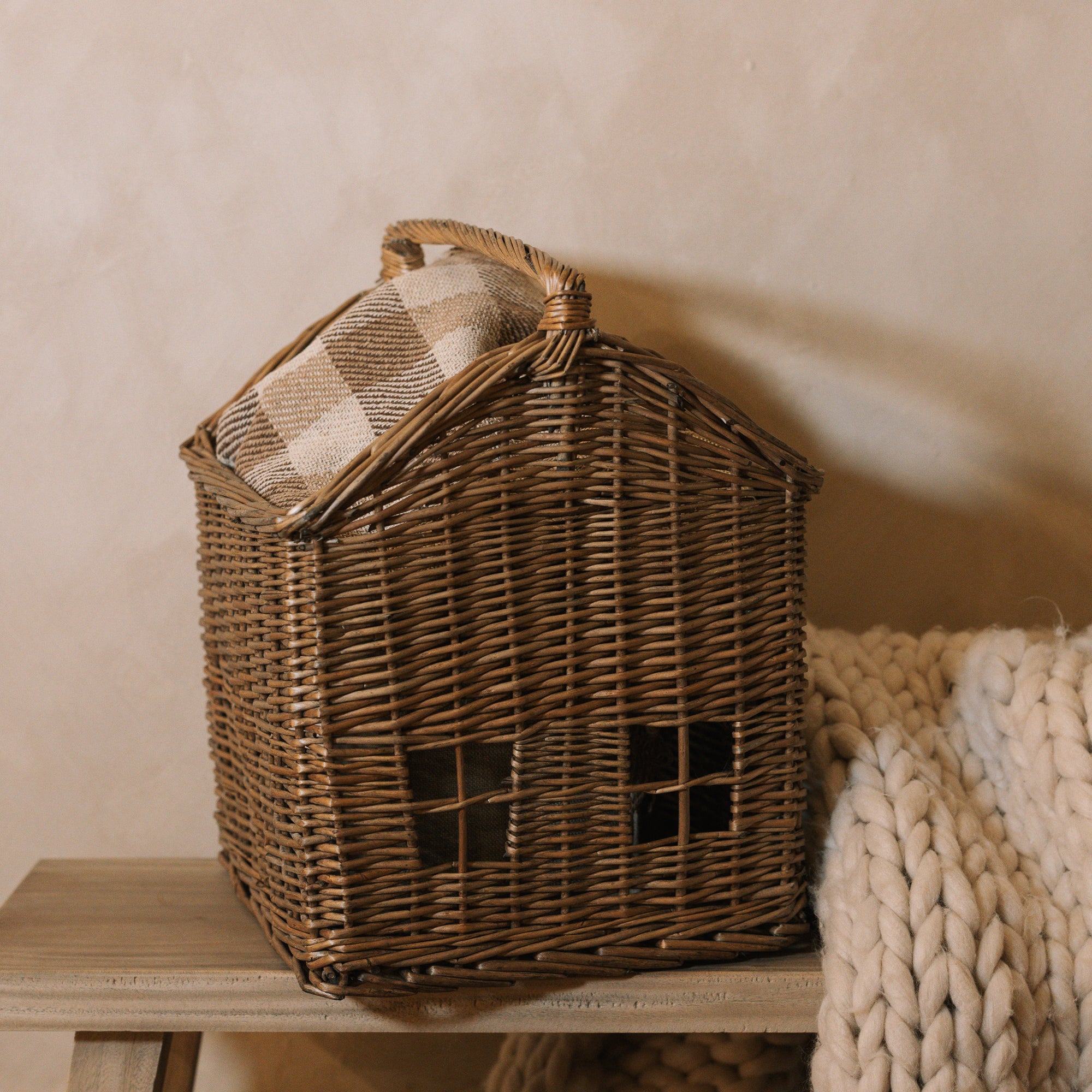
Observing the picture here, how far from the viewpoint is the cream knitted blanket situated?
1.73 ft

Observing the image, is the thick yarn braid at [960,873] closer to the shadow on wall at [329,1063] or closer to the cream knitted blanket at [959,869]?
the cream knitted blanket at [959,869]

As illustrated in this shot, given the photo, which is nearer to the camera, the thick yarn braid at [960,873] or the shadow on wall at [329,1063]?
the thick yarn braid at [960,873]

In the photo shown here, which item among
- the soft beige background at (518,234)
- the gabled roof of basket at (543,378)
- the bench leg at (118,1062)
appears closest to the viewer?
the gabled roof of basket at (543,378)

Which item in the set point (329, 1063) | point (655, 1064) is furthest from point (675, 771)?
point (329, 1063)

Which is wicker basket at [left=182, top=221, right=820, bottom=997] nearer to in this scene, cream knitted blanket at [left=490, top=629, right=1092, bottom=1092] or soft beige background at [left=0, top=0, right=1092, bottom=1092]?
cream knitted blanket at [left=490, top=629, right=1092, bottom=1092]

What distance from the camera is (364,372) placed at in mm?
622

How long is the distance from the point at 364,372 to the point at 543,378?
0.15m

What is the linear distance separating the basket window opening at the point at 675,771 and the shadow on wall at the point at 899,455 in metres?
0.24

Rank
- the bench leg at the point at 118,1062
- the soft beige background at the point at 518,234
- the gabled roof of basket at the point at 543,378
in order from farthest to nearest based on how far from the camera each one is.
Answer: the soft beige background at the point at 518,234 → the bench leg at the point at 118,1062 → the gabled roof of basket at the point at 543,378

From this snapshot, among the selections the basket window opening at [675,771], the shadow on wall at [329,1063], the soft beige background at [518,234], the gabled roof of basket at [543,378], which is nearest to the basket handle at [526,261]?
the gabled roof of basket at [543,378]

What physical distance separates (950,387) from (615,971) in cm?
61

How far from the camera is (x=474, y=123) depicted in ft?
2.80

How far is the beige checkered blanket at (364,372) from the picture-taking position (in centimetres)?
59

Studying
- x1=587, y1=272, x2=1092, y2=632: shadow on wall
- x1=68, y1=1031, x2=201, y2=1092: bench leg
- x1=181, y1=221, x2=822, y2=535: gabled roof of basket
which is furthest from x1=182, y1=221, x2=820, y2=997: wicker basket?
x1=587, y1=272, x2=1092, y2=632: shadow on wall
